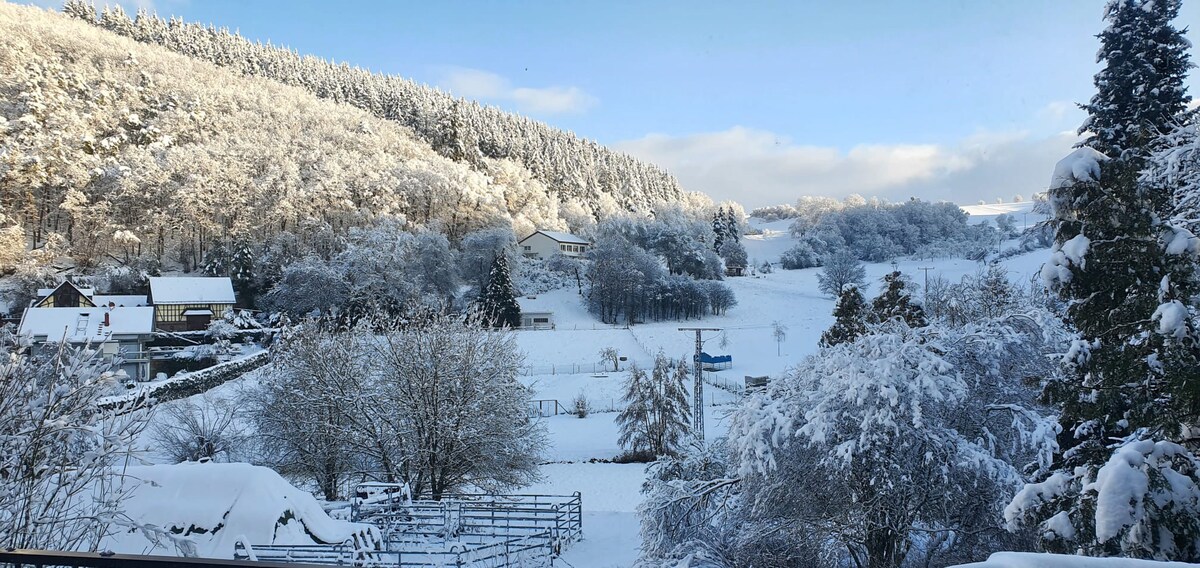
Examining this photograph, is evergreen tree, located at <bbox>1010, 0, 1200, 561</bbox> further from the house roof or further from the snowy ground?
the house roof

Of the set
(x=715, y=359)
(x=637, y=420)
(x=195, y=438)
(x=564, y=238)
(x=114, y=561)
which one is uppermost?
(x=564, y=238)

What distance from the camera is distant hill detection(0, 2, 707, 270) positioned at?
57.4 metres

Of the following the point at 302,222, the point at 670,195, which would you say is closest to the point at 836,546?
the point at 302,222

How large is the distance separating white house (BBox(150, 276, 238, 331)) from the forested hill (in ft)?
137

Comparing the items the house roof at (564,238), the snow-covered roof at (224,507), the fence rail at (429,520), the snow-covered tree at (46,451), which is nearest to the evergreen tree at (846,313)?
the fence rail at (429,520)

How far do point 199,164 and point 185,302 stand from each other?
23.4 metres

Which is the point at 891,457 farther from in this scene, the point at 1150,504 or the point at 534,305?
the point at 534,305

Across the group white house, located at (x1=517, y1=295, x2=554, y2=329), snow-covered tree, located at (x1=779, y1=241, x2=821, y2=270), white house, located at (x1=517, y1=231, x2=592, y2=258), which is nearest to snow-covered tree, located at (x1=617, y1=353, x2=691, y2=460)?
white house, located at (x1=517, y1=295, x2=554, y2=329)

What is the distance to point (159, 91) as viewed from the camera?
243 ft

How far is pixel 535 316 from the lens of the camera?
52406mm

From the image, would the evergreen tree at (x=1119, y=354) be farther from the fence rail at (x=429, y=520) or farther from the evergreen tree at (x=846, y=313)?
the evergreen tree at (x=846, y=313)

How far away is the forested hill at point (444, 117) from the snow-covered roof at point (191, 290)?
134 ft

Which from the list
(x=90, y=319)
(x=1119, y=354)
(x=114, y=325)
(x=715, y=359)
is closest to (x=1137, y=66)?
(x=1119, y=354)

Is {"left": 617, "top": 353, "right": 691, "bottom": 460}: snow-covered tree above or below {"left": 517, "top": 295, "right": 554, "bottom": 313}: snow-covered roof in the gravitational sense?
below
